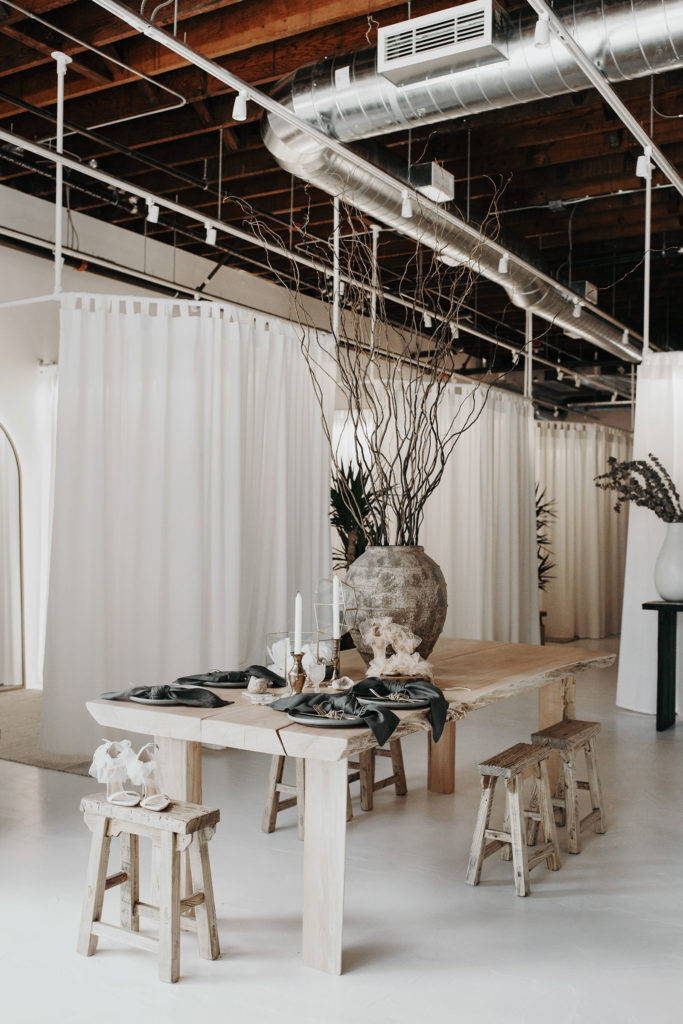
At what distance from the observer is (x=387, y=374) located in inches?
292

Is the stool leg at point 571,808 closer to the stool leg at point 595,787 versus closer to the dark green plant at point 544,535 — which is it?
the stool leg at point 595,787

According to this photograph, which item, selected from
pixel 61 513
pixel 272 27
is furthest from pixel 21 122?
pixel 61 513

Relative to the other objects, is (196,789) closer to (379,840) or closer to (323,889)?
(323,889)

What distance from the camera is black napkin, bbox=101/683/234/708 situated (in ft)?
9.79

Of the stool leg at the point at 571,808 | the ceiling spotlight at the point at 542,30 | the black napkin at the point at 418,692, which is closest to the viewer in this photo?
the black napkin at the point at 418,692

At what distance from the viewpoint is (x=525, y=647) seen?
14.2 feet

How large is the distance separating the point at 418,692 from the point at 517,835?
819 millimetres

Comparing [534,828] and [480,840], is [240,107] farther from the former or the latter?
[534,828]

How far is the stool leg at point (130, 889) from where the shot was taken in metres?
2.94

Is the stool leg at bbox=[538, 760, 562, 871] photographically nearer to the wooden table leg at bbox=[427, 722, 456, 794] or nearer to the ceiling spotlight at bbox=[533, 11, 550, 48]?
the wooden table leg at bbox=[427, 722, 456, 794]

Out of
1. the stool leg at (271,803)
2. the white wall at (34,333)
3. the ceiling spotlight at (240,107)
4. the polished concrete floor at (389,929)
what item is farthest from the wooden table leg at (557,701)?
the white wall at (34,333)

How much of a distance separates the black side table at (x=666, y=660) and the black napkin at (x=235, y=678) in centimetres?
355

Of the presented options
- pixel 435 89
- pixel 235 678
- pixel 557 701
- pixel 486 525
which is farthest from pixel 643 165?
pixel 486 525

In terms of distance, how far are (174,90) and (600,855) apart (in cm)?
453
